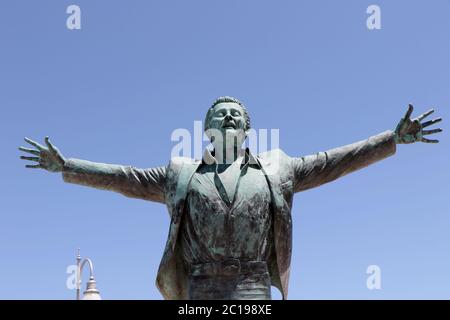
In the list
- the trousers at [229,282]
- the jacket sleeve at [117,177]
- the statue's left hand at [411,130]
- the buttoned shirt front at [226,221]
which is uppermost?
the statue's left hand at [411,130]

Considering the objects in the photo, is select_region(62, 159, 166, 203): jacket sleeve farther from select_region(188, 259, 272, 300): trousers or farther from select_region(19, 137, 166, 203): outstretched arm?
select_region(188, 259, 272, 300): trousers

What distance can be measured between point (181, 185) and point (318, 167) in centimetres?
168

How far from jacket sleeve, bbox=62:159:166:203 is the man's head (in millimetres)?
834

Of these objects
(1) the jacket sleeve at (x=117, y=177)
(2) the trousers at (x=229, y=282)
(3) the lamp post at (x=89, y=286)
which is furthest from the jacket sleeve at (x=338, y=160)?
(3) the lamp post at (x=89, y=286)

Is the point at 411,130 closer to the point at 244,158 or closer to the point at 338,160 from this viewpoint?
the point at 338,160

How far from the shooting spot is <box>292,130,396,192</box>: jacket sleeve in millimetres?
8688

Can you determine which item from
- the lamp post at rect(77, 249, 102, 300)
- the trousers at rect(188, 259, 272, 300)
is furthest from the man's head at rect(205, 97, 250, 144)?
the lamp post at rect(77, 249, 102, 300)

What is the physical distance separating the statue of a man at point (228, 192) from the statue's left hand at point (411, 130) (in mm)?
12

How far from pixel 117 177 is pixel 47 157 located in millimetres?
901

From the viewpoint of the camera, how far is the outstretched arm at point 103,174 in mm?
8664

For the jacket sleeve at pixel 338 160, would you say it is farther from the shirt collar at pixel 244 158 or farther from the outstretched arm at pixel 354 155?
the shirt collar at pixel 244 158

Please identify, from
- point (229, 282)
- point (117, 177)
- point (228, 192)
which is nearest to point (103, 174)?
point (117, 177)

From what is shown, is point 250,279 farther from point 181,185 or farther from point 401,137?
point 401,137

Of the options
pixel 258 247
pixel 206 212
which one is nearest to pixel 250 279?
pixel 258 247
